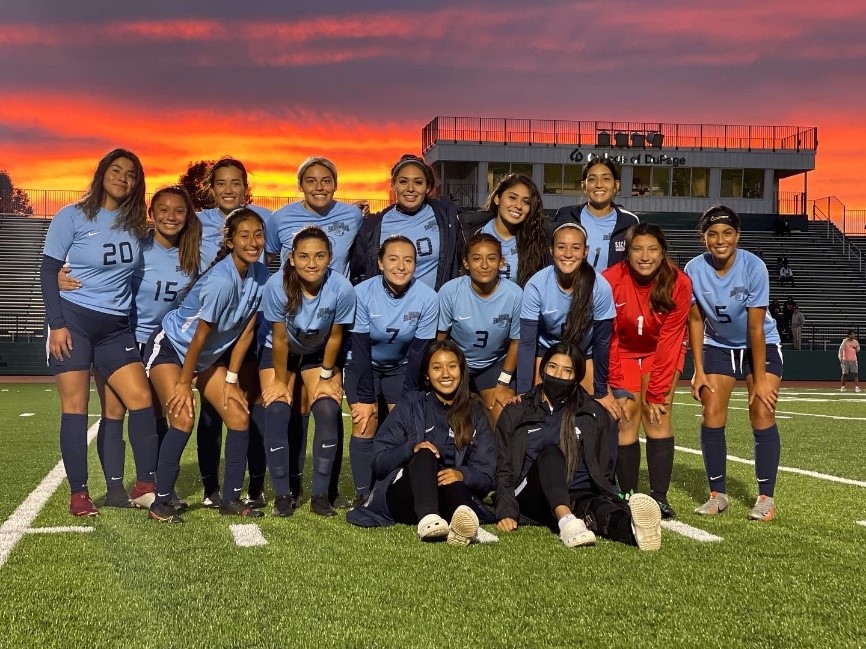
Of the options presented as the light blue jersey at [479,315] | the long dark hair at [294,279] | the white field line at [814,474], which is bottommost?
the white field line at [814,474]

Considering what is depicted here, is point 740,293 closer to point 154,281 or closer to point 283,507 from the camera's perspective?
point 283,507

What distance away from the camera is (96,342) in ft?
17.7

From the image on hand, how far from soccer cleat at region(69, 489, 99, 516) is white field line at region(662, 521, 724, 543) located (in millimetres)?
2981

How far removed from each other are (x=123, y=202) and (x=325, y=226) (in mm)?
1152

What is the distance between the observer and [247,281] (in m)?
5.36

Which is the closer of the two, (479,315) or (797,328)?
(479,315)

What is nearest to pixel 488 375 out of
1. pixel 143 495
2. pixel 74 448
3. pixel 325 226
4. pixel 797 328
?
pixel 325 226

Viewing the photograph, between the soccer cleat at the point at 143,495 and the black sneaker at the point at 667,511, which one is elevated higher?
the soccer cleat at the point at 143,495

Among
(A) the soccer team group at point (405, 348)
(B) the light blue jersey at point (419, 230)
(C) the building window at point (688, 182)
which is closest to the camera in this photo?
(A) the soccer team group at point (405, 348)

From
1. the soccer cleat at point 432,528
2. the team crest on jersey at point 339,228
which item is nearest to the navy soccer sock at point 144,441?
the team crest on jersey at point 339,228

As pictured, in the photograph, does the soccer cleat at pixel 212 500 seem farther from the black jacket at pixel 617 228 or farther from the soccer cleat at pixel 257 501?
the black jacket at pixel 617 228

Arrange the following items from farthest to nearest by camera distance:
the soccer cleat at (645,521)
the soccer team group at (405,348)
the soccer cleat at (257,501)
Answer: the soccer cleat at (257,501)
the soccer team group at (405,348)
the soccer cleat at (645,521)

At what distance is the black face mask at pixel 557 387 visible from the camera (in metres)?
5.07

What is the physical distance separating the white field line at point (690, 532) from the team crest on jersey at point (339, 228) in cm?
246
